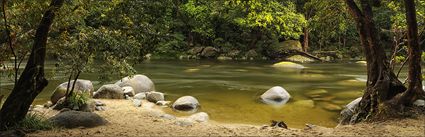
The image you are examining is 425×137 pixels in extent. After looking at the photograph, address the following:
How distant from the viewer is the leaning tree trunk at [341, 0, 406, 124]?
11430 mm

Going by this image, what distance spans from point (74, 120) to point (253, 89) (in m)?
10.7

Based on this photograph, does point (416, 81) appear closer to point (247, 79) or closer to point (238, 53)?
point (247, 79)

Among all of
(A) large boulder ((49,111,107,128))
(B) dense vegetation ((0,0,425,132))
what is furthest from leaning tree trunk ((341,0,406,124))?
(A) large boulder ((49,111,107,128))

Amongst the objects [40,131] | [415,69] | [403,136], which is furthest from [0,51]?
[415,69]

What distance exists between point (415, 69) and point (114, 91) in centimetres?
1026

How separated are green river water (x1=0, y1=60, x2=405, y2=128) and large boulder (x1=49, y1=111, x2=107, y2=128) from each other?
170cm

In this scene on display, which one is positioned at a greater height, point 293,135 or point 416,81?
point 416,81

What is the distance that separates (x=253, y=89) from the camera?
19.9m

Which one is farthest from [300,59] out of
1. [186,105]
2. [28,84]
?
[28,84]

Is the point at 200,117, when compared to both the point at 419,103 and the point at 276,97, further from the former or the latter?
the point at 419,103

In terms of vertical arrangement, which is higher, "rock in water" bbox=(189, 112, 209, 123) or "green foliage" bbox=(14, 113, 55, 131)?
"green foliage" bbox=(14, 113, 55, 131)

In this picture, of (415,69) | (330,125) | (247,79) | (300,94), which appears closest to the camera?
(415,69)

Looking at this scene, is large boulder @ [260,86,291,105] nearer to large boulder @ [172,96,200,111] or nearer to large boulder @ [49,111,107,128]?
large boulder @ [172,96,200,111]

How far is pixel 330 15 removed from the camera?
13797 mm
